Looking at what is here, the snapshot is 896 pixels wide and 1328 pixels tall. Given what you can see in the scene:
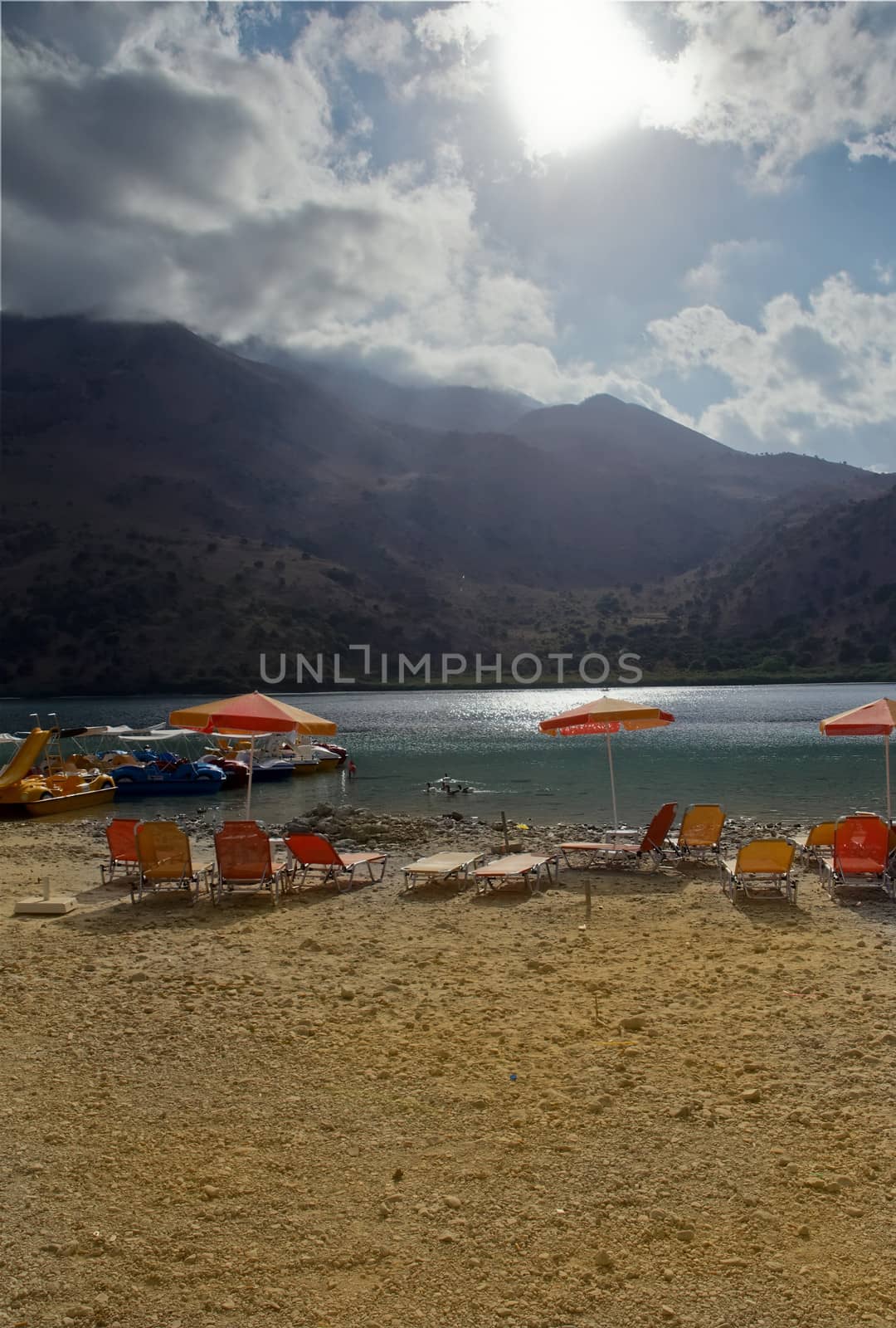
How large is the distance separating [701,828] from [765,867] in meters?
2.69

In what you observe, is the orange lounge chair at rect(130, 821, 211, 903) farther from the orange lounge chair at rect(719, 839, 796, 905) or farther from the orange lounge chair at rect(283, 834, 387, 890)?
the orange lounge chair at rect(719, 839, 796, 905)

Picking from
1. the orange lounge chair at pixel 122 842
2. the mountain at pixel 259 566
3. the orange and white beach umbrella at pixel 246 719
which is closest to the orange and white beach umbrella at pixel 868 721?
the orange and white beach umbrella at pixel 246 719

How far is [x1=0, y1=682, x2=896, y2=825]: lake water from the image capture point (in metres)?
27.2

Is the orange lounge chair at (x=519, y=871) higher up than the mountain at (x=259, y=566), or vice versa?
the mountain at (x=259, y=566)

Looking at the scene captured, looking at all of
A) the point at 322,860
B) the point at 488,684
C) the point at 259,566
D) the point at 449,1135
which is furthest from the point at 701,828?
the point at 259,566

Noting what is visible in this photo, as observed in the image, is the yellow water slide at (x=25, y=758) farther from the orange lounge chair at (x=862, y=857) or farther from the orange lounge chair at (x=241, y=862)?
the orange lounge chair at (x=862, y=857)

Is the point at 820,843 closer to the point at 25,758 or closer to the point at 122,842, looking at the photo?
the point at 122,842

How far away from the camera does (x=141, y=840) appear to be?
456 inches

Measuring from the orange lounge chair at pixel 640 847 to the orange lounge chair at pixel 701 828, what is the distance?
11.4 inches

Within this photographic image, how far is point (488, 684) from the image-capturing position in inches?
5221

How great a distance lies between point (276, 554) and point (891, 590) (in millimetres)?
91190

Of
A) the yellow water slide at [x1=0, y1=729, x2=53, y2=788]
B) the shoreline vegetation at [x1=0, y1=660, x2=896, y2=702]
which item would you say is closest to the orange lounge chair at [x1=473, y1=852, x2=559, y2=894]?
the yellow water slide at [x1=0, y1=729, x2=53, y2=788]

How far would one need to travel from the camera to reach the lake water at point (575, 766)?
27234mm

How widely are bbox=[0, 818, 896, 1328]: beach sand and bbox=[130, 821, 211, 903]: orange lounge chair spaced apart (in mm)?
2616
